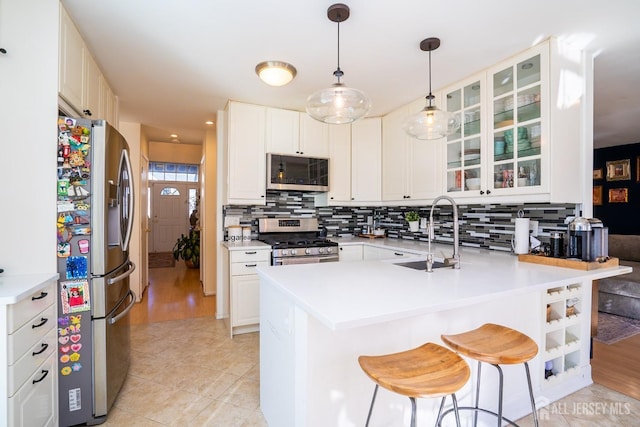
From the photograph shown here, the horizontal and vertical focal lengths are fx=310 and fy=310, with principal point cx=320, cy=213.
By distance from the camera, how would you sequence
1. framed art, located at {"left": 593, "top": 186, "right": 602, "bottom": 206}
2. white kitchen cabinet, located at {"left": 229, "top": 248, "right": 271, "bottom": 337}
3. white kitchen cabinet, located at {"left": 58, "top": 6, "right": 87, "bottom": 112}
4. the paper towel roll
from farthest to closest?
framed art, located at {"left": 593, "top": 186, "right": 602, "bottom": 206}, white kitchen cabinet, located at {"left": 229, "top": 248, "right": 271, "bottom": 337}, the paper towel roll, white kitchen cabinet, located at {"left": 58, "top": 6, "right": 87, "bottom": 112}

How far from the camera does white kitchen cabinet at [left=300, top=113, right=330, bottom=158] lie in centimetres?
375

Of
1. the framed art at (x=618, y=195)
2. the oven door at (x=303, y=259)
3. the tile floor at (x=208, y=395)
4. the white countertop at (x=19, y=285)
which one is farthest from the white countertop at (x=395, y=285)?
the framed art at (x=618, y=195)

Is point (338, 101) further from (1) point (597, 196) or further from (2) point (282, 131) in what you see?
(1) point (597, 196)

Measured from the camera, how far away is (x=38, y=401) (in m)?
1.49

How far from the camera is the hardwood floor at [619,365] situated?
223 centimetres

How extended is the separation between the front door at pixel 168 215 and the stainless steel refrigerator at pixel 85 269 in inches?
261

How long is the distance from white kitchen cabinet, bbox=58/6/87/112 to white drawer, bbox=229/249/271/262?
169cm

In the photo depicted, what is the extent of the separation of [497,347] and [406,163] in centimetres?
243

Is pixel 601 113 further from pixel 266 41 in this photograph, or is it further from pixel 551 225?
pixel 266 41

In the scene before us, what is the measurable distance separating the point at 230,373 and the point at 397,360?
166cm

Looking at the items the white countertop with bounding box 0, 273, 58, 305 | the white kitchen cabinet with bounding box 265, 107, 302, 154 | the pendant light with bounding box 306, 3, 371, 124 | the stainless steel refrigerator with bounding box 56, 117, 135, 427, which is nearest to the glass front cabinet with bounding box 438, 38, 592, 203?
the pendant light with bounding box 306, 3, 371, 124

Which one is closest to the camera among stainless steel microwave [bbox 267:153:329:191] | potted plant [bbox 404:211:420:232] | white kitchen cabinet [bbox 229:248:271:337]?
white kitchen cabinet [bbox 229:248:271:337]

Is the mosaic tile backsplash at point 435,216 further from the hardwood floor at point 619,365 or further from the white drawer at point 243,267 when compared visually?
the hardwood floor at point 619,365

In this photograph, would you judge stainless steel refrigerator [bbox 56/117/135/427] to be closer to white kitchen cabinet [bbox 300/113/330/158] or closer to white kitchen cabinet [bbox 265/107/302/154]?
white kitchen cabinet [bbox 265/107/302/154]
